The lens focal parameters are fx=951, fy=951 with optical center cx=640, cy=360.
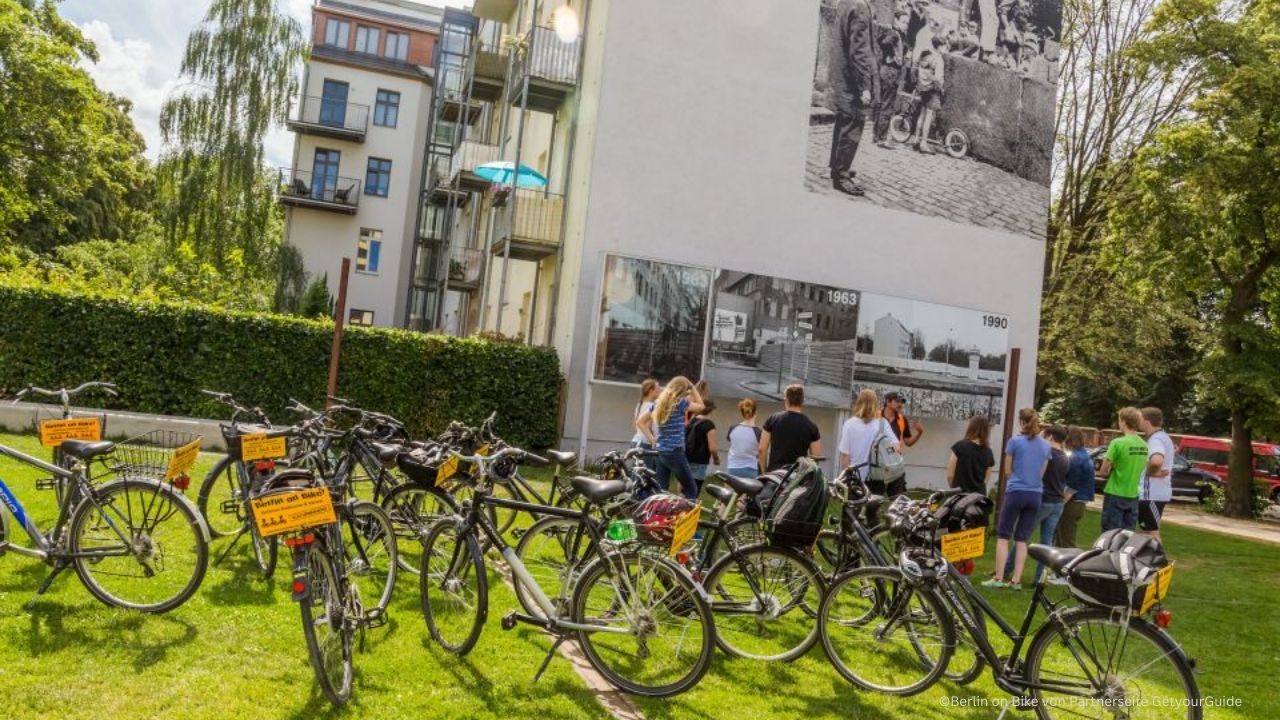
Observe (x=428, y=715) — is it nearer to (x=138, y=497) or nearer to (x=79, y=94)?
(x=138, y=497)

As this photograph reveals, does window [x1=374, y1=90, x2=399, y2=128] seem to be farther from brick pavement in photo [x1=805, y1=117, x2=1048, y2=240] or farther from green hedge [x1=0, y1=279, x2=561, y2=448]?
green hedge [x1=0, y1=279, x2=561, y2=448]

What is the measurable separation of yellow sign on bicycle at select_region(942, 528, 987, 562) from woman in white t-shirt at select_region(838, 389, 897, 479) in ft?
11.4

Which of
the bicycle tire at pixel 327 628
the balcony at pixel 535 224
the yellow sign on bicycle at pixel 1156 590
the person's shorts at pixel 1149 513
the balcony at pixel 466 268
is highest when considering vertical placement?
the balcony at pixel 535 224

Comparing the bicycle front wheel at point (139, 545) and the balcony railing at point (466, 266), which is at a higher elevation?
the balcony railing at point (466, 266)

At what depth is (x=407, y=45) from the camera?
39938 millimetres

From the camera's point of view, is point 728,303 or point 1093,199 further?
point 1093,199

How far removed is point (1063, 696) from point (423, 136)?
3756 cm

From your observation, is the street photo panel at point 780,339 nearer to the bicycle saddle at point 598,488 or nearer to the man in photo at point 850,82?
the man in photo at point 850,82

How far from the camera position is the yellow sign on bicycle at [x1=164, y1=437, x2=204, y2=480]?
591cm

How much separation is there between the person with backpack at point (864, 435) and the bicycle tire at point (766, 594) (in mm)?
3328

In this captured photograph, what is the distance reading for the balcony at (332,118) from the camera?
37.1 meters

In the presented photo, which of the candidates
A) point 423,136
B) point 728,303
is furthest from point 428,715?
point 423,136

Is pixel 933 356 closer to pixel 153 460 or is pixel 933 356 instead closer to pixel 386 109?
pixel 153 460

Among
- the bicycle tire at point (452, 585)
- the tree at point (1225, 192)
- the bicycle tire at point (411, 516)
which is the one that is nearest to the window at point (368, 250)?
the tree at point (1225, 192)
